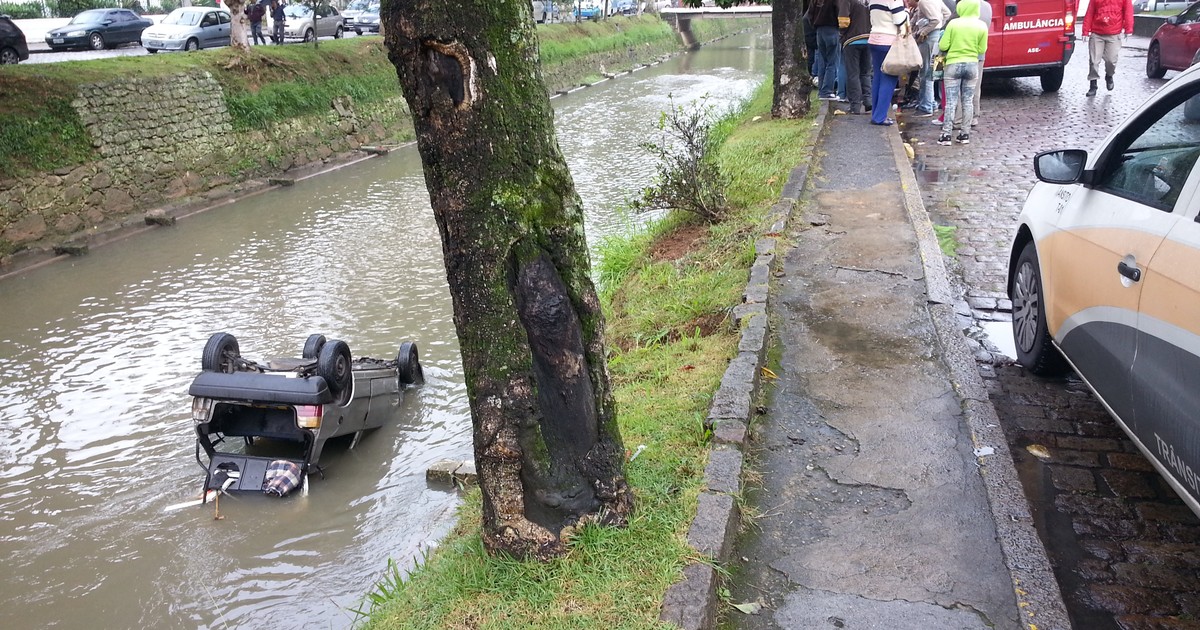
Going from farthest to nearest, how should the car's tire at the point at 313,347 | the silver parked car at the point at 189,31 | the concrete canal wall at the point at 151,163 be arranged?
the silver parked car at the point at 189,31
the concrete canal wall at the point at 151,163
the car's tire at the point at 313,347

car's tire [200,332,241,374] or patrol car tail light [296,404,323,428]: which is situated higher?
car's tire [200,332,241,374]

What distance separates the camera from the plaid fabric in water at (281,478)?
609cm

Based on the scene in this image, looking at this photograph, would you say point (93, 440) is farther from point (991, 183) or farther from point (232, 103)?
point (232, 103)

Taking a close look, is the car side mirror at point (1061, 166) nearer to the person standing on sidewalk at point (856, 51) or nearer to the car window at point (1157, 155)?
the car window at point (1157, 155)

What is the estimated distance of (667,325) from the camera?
6.60 m

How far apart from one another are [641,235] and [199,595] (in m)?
5.98

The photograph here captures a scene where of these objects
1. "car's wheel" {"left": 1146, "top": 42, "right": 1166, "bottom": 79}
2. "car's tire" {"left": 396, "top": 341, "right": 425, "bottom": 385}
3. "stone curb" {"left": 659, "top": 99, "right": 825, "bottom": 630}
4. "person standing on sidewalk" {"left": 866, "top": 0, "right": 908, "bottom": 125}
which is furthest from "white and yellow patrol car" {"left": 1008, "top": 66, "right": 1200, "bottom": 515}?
"car's wheel" {"left": 1146, "top": 42, "right": 1166, "bottom": 79}

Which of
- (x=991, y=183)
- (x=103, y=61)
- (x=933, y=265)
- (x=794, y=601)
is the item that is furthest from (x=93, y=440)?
(x=103, y=61)

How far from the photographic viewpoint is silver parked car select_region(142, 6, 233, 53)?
23.5 meters

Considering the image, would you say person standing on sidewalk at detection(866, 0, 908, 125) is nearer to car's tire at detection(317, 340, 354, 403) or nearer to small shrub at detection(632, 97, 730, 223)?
small shrub at detection(632, 97, 730, 223)

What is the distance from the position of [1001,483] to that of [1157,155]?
5.58 feet

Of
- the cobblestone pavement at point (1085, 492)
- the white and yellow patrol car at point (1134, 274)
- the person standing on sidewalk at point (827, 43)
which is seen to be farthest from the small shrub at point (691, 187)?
the person standing on sidewalk at point (827, 43)

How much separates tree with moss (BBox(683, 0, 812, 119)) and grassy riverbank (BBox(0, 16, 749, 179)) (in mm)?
5840

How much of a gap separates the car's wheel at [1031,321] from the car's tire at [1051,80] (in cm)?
1145
